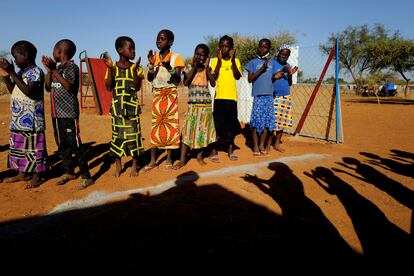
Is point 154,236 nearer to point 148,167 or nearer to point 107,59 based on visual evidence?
point 148,167

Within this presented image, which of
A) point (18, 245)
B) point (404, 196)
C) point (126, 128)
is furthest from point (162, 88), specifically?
point (404, 196)

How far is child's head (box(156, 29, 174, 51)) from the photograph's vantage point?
4203mm

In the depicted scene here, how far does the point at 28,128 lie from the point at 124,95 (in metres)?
1.21

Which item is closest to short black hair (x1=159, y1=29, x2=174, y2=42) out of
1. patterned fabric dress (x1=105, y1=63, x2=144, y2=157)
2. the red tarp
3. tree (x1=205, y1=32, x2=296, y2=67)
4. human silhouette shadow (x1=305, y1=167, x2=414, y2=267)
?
patterned fabric dress (x1=105, y1=63, x2=144, y2=157)

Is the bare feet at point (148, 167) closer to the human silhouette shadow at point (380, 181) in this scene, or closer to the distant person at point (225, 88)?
the distant person at point (225, 88)

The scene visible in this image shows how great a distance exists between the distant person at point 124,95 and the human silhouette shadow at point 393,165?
374 cm

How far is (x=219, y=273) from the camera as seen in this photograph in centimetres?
204

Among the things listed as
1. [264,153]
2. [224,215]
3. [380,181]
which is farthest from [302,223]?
[264,153]

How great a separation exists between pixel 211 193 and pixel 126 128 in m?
1.46

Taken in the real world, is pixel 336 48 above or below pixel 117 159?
above

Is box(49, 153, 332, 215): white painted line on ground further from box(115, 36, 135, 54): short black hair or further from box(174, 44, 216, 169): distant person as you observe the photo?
box(115, 36, 135, 54): short black hair

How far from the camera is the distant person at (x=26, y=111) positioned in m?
3.61

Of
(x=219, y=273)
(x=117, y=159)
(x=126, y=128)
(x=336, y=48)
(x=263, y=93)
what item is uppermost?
(x=336, y=48)

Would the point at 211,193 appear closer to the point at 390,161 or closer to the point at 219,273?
the point at 219,273
